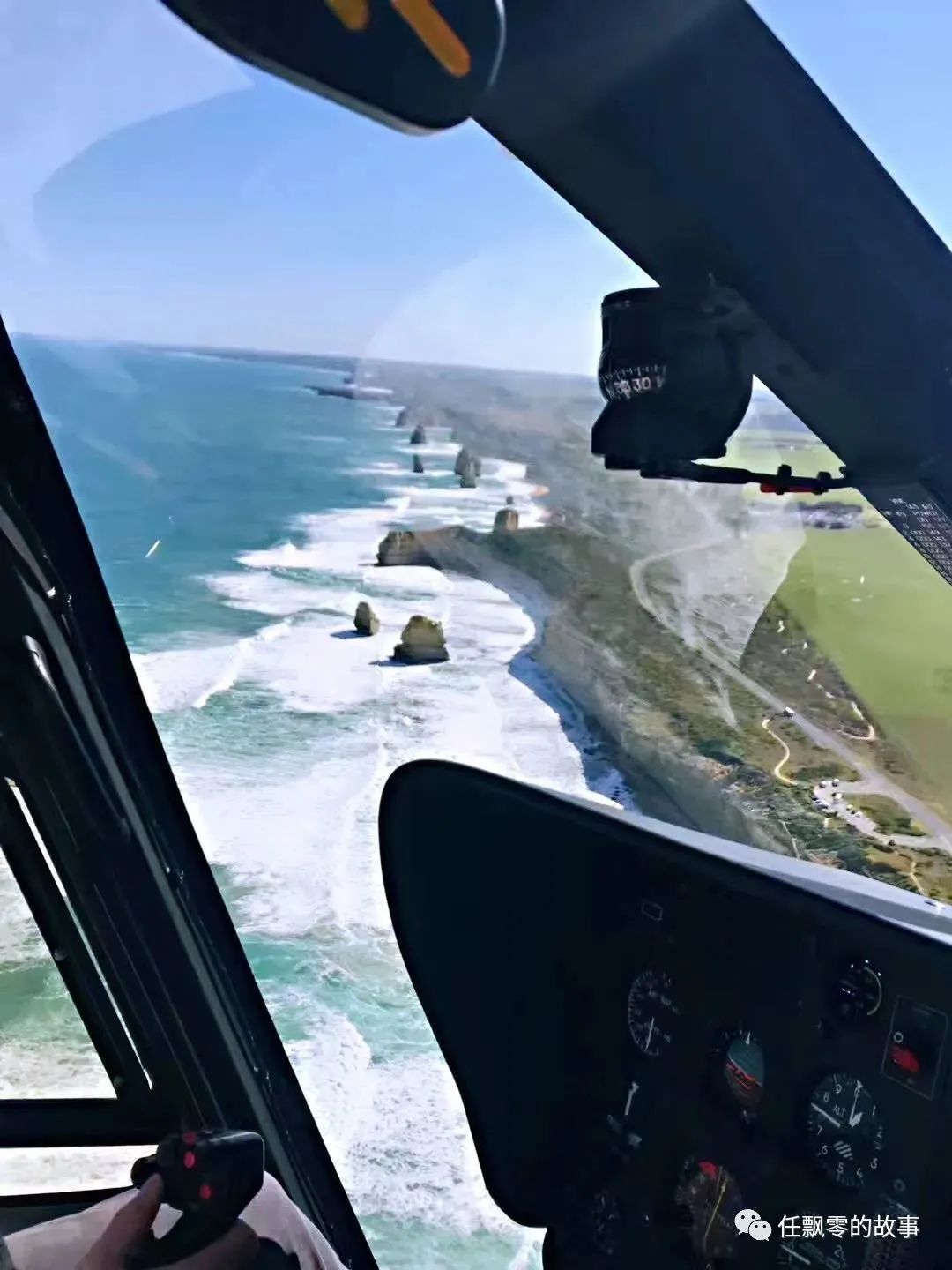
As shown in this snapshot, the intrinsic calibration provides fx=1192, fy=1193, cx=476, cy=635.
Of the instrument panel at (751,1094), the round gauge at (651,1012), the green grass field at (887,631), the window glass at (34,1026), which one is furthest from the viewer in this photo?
the round gauge at (651,1012)

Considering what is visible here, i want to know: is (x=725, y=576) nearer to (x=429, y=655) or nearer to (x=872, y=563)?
(x=872, y=563)

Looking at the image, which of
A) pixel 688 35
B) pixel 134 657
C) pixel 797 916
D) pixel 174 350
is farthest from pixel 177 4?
pixel 797 916

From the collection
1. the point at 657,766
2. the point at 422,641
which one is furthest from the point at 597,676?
the point at 422,641

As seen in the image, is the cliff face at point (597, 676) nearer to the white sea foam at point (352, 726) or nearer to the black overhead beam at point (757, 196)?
the white sea foam at point (352, 726)

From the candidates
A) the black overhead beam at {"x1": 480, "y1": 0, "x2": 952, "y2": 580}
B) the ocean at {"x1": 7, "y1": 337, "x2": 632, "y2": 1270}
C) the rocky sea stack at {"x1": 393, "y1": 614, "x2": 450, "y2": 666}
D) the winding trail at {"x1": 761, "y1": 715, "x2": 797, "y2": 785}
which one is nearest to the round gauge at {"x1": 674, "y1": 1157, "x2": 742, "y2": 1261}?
the ocean at {"x1": 7, "y1": 337, "x2": 632, "y2": 1270}

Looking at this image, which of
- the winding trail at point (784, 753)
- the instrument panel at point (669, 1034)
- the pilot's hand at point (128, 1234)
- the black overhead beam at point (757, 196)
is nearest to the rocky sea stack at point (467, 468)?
the instrument panel at point (669, 1034)

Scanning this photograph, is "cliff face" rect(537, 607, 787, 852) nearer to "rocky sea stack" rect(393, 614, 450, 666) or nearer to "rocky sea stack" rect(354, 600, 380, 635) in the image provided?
"rocky sea stack" rect(393, 614, 450, 666)
